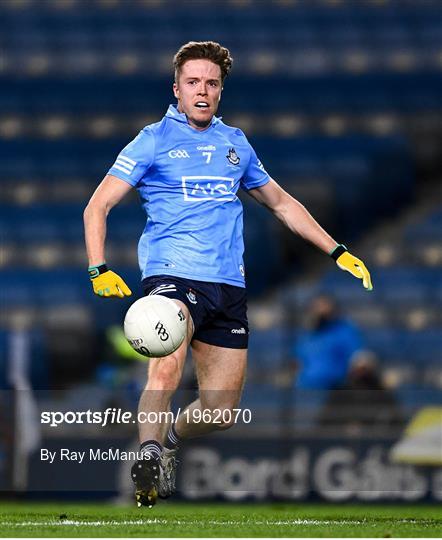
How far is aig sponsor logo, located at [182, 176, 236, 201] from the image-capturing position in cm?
743

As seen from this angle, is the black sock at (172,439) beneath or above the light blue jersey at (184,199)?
beneath

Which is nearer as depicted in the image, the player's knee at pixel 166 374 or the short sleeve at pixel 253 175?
the player's knee at pixel 166 374

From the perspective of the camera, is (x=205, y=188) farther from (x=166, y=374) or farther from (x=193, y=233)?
(x=166, y=374)

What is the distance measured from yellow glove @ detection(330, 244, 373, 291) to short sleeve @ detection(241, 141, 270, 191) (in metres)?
0.55

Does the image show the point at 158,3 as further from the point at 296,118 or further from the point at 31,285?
the point at 31,285

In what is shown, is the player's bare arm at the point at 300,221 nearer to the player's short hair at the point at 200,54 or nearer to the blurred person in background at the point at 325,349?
the player's short hair at the point at 200,54

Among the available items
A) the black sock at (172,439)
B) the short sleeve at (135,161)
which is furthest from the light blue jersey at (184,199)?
the black sock at (172,439)

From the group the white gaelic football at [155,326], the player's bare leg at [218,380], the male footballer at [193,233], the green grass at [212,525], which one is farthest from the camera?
the player's bare leg at [218,380]

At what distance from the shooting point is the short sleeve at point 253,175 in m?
7.77

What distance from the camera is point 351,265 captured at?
769cm

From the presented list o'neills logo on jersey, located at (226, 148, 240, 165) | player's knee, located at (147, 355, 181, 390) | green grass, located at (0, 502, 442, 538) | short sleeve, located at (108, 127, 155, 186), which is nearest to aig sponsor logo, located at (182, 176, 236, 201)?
o'neills logo on jersey, located at (226, 148, 240, 165)

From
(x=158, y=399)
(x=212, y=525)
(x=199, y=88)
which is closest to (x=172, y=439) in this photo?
(x=158, y=399)

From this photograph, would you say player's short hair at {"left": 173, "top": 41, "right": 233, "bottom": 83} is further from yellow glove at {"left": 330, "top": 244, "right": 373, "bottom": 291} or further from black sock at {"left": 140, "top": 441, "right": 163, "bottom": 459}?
black sock at {"left": 140, "top": 441, "right": 163, "bottom": 459}

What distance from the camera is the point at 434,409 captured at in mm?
11789
